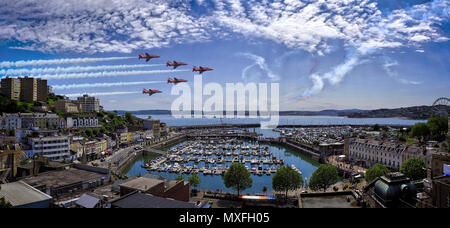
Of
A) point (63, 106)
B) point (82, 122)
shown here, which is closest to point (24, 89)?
point (63, 106)

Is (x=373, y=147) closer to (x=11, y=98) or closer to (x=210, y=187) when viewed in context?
(x=210, y=187)

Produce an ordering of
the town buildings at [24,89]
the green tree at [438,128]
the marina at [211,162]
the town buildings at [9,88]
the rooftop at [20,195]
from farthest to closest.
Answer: the town buildings at [24,89], the town buildings at [9,88], the green tree at [438,128], the marina at [211,162], the rooftop at [20,195]

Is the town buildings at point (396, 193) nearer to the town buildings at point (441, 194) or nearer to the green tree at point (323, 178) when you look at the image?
the town buildings at point (441, 194)

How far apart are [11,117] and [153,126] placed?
79.6 ft

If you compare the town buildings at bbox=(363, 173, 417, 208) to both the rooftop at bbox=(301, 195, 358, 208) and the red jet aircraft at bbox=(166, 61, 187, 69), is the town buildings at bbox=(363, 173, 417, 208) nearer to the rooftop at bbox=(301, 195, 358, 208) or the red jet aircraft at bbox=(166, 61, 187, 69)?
the rooftop at bbox=(301, 195, 358, 208)

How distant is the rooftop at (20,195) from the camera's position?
353 inches

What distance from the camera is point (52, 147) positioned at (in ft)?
79.5

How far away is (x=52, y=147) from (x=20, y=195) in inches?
665

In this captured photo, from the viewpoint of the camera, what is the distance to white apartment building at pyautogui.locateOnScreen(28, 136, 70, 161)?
2339cm

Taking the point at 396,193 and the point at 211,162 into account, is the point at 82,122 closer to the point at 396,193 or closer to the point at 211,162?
the point at 211,162

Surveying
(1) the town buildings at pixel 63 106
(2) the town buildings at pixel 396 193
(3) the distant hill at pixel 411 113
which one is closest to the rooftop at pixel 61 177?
(2) the town buildings at pixel 396 193

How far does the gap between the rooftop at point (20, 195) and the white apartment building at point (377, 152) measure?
25173 mm

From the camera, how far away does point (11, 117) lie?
33.3 meters

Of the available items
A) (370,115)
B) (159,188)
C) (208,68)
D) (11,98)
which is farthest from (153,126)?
(370,115)
